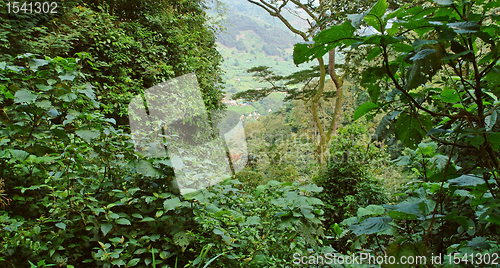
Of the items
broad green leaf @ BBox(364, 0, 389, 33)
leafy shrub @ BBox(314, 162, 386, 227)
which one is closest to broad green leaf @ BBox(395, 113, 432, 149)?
broad green leaf @ BBox(364, 0, 389, 33)

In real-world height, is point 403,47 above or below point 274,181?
above

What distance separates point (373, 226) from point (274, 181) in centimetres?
86

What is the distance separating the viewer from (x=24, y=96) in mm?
907

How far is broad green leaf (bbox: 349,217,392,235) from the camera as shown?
0.43 meters

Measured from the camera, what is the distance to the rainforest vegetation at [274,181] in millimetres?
403

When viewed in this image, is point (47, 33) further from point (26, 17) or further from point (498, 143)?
point (498, 143)

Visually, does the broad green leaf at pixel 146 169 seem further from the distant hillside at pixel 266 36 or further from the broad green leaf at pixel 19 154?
the distant hillside at pixel 266 36

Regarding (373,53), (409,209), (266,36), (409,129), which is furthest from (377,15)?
(266,36)

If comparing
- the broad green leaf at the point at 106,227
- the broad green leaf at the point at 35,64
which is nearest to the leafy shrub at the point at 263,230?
the broad green leaf at the point at 106,227

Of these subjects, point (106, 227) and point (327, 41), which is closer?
point (327, 41)

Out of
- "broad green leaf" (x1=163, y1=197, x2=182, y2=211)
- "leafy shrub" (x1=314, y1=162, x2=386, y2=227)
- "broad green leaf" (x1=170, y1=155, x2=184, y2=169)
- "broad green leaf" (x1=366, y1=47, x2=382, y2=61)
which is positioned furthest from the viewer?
"leafy shrub" (x1=314, y1=162, x2=386, y2=227)

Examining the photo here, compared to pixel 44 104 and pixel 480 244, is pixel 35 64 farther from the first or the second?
pixel 480 244

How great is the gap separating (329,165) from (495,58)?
8.20ft

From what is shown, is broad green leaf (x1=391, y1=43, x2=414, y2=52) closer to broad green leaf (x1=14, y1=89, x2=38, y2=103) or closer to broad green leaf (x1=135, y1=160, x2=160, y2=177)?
broad green leaf (x1=135, y1=160, x2=160, y2=177)
